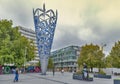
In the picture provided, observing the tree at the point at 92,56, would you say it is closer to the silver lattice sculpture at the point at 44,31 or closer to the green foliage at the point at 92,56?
the green foliage at the point at 92,56

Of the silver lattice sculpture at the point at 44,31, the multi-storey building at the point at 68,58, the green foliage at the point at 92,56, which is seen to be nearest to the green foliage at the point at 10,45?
the silver lattice sculpture at the point at 44,31

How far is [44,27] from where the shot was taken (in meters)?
50.7

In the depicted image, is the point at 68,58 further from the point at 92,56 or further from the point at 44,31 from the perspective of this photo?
the point at 44,31

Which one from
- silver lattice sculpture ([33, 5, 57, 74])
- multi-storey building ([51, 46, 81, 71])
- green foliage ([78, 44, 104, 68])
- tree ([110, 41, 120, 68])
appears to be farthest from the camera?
multi-storey building ([51, 46, 81, 71])

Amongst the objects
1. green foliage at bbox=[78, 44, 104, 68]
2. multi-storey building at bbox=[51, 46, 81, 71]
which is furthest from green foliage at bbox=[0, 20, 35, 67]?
multi-storey building at bbox=[51, 46, 81, 71]

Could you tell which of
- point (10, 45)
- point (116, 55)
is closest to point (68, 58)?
point (116, 55)

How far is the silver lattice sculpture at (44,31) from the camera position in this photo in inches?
1984

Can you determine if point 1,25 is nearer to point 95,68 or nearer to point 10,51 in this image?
point 10,51

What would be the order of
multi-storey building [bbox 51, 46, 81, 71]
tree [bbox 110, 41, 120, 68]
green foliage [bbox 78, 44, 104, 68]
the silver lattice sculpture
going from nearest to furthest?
the silver lattice sculpture < tree [bbox 110, 41, 120, 68] < green foliage [bbox 78, 44, 104, 68] < multi-storey building [bbox 51, 46, 81, 71]

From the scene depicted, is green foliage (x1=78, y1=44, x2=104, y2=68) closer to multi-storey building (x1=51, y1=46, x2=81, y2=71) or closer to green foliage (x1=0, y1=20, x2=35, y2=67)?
green foliage (x1=0, y1=20, x2=35, y2=67)

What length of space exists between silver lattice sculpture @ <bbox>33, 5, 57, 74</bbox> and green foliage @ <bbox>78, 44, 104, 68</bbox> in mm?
29664

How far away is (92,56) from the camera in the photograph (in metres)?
80.4

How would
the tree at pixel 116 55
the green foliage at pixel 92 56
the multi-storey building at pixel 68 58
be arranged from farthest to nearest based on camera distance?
the multi-storey building at pixel 68 58 < the green foliage at pixel 92 56 < the tree at pixel 116 55

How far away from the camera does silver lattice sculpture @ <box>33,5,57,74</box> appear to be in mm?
50403
